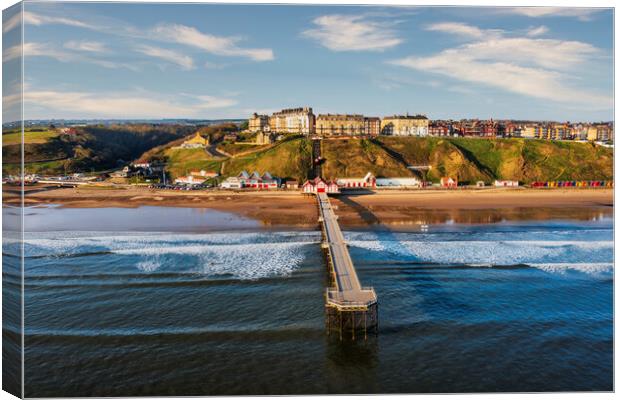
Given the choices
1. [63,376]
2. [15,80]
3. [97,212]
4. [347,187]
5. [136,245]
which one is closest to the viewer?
[15,80]

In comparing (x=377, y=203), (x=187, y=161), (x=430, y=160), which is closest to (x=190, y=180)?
(x=187, y=161)

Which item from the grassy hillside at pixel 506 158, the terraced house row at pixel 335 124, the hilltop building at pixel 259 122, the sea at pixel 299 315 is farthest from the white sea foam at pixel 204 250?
the hilltop building at pixel 259 122

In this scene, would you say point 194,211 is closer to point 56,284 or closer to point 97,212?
point 97,212

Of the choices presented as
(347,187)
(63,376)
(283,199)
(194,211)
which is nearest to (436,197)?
(347,187)

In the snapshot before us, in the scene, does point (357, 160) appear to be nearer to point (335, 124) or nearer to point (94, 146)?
point (335, 124)

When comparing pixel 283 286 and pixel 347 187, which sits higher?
pixel 347 187

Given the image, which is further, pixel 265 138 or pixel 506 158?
pixel 265 138

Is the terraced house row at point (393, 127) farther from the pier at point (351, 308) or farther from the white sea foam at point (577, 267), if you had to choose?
the pier at point (351, 308)

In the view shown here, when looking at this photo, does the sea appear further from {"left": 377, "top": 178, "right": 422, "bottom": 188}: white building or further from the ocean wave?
{"left": 377, "top": 178, "right": 422, "bottom": 188}: white building
